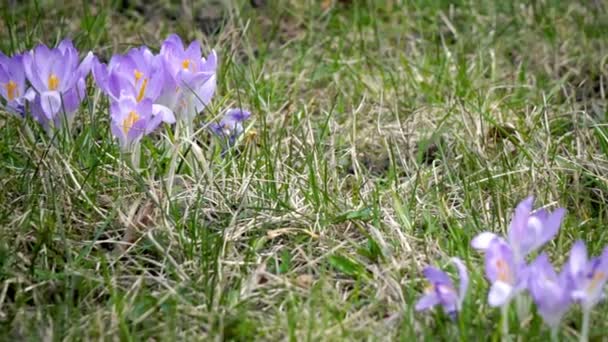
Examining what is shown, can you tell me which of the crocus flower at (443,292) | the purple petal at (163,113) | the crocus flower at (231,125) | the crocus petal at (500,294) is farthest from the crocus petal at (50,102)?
the crocus petal at (500,294)

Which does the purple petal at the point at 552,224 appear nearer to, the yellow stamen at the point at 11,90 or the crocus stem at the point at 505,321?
the crocus stem at the point at 505,321

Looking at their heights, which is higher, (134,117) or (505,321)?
(134,117)

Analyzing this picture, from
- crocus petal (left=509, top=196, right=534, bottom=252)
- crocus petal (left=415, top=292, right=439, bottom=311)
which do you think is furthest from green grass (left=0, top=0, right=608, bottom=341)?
crocus petal (left=509, top=196, right=534, bottom=252)

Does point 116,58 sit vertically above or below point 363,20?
below

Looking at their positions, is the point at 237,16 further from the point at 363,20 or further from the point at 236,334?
the point at 236,334

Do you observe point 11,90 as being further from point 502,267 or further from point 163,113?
point 502,267

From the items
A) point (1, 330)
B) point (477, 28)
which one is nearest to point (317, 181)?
point (1, 330)

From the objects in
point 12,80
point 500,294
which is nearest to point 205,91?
point 12,80
